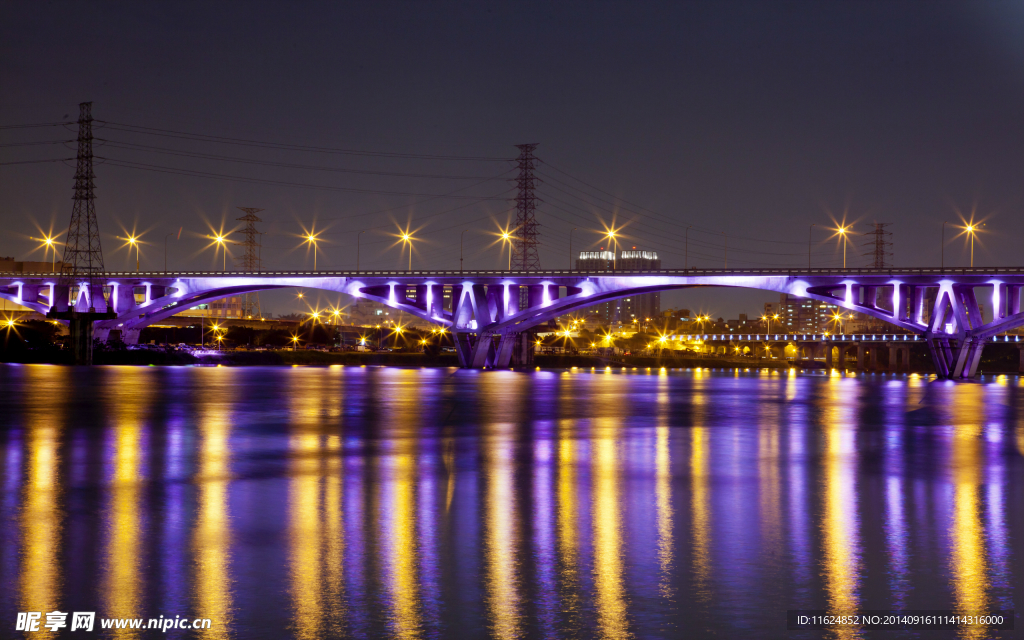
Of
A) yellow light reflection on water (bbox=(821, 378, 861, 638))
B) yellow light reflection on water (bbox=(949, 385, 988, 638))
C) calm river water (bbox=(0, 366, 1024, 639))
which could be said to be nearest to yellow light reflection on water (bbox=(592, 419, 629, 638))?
calm river water (bbox=(0, 366, 1024, 639))

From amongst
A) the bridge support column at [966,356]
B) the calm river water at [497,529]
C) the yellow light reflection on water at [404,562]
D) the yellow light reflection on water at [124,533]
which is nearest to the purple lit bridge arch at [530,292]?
the bridge support column at [966,356]

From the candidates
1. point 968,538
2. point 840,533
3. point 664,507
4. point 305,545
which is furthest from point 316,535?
point 968,538

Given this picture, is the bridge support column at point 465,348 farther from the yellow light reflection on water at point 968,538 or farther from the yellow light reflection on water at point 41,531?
the yellow light reflection on water at point 41,531

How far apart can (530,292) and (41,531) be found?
331 feet

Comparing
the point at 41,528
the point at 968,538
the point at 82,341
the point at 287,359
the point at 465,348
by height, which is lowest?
the point at 968,538

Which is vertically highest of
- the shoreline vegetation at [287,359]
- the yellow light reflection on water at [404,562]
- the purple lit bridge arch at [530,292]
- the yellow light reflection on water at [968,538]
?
the purple lit bridge arch at [530,292]

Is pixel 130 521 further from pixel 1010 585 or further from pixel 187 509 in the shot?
pixel 1010 585

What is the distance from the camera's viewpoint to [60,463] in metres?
19.3

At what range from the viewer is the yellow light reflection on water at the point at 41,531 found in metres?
9.10

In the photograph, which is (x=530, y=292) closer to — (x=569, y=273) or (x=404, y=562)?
(x=569, y=273)

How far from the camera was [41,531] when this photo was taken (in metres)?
12.1

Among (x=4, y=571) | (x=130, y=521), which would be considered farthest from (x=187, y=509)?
(x=4, y=571)

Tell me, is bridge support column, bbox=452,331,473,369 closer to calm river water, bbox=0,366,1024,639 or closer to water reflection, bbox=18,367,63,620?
calm river water, bbox=0,366,1024,639

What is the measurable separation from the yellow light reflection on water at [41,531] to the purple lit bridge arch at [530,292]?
3380 inches
